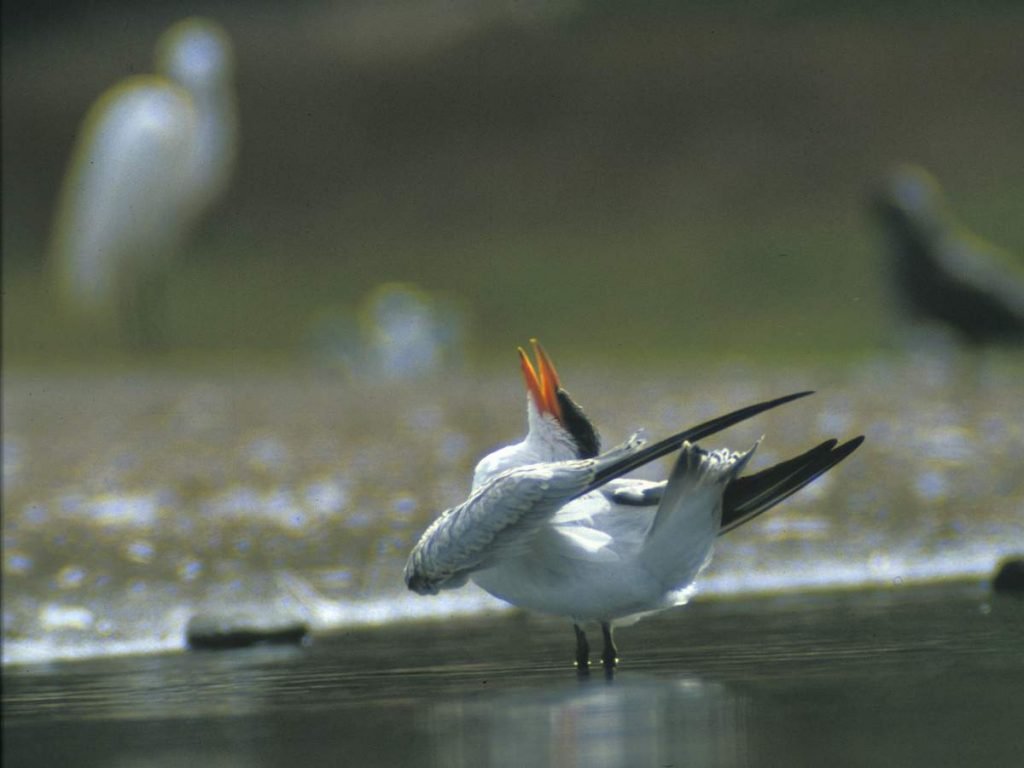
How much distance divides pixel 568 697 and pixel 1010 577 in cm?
199

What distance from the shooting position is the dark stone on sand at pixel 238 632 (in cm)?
555

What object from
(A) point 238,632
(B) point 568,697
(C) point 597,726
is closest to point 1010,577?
(B) point 568,697

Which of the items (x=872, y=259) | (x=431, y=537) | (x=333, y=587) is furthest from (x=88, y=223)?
(x=431, y=537)

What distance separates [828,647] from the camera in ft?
15.4

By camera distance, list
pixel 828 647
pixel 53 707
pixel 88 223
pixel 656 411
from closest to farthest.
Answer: pixel 53 707
pixel 828 647
pixel 656 411
pixel 88 223

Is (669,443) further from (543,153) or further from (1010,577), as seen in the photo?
(543,153)

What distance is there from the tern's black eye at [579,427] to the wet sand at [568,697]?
50 cm

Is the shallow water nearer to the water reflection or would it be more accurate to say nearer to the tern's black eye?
the tern's black eye

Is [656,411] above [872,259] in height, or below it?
below

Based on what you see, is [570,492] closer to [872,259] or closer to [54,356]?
[54,356]

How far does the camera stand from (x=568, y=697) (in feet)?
13.8

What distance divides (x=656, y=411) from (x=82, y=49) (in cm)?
1987

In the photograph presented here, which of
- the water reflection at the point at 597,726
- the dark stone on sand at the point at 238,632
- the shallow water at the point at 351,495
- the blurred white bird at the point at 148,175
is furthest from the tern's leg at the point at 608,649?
the blurred white bird at the point at 148,175

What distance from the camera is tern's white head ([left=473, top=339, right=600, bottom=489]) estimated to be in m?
4.88
